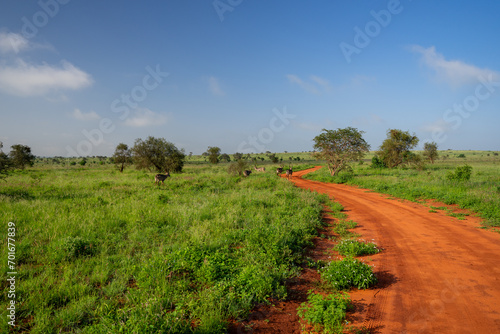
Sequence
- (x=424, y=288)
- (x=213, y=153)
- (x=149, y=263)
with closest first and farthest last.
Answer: (x=424, y=288), (x=149, y=263), (x=213, y=153)

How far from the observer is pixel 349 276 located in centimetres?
497

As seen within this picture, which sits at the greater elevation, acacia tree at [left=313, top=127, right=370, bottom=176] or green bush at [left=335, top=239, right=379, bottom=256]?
acacia tree at [left=313, top=127, right=370, bottom=176]

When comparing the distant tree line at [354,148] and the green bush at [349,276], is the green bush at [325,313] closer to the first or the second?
the green bush at [349,276]

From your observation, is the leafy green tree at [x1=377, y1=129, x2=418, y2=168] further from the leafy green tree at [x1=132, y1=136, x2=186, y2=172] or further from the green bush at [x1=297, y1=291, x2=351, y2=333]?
the green bush at [x1=297, y1=291, x2=351, y2=333]

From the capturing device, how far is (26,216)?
824 centimetres

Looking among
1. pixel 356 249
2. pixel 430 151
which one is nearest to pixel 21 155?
pixel 356 249

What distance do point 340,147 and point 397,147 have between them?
10719mm

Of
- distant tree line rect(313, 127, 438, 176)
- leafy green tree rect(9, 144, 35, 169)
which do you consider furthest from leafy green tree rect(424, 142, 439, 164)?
leafy green tree rect(9, 144, 35, 169)

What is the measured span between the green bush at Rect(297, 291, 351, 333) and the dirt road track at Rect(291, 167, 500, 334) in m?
0.34

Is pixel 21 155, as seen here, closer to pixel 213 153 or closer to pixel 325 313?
pixel 213 153

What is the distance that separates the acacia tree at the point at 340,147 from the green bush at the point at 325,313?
2415cm

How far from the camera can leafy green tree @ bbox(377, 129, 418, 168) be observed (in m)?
31.5

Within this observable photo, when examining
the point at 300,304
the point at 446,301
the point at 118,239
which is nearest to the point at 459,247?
the point at 446,301

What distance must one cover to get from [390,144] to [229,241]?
106ft
